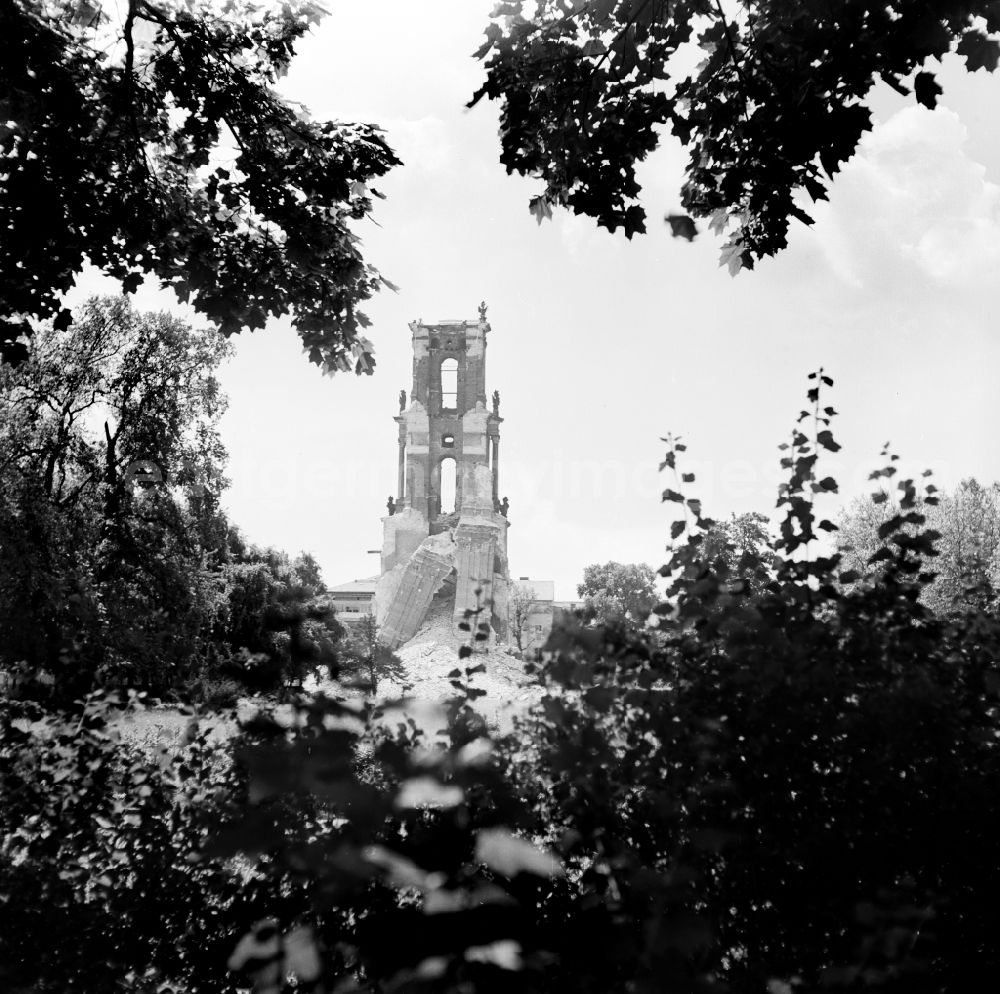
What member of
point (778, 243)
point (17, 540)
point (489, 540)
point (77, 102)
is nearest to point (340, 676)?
point (778, 243)

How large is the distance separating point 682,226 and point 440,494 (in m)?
44.6

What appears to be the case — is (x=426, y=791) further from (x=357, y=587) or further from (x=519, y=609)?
(x=357, y=587)

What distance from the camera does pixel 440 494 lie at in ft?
160

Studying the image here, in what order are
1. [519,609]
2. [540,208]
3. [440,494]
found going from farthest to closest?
[519,609] → [440,494] → [540,208]

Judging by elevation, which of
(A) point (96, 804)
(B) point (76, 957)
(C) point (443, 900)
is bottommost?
(B) point (76, 957)

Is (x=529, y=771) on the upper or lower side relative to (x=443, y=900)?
upper

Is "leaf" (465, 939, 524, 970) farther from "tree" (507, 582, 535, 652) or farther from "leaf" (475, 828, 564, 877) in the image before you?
"tree" (507, 582, 535, 652)

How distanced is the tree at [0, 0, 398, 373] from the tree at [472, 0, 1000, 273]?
1918mm

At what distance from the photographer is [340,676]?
2.89m

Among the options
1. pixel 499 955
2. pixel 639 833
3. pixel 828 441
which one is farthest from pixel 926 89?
pixel 499 955

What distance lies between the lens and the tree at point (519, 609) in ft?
148

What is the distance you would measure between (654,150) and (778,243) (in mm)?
914

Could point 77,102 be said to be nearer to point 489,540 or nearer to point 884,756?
point 884,756

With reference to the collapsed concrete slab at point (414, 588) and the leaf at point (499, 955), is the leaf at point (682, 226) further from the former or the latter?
the collapsed concrete slab at point (414, 588)
